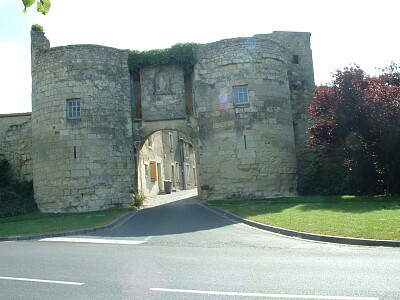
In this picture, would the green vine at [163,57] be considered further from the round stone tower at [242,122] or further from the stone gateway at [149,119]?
the round stone tower at [242,122]

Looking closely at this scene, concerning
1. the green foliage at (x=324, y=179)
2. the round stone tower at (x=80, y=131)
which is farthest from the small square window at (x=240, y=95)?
the round stone tower at (x=80, y=131)

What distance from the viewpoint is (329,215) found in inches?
522

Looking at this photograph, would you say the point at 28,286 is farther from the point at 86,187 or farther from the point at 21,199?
the point at 21,199

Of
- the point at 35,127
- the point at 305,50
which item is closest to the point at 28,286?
the point at 35,127

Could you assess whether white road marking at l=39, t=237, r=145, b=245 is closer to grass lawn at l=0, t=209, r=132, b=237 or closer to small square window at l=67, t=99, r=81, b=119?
grass lawn at l=0, t=209, r=132, b=237

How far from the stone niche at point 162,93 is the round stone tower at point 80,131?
108 cm

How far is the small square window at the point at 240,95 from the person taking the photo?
2069 centimetres

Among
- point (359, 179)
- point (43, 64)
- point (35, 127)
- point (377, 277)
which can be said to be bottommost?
point (377, 277)

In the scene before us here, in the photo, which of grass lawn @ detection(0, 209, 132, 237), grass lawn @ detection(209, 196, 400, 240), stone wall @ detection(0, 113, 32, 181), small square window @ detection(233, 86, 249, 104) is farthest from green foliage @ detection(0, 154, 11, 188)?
small square window @ detection(233, 86, 249, 104)

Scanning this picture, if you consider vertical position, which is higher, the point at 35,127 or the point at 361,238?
the point at 35,127

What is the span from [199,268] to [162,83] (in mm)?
15527

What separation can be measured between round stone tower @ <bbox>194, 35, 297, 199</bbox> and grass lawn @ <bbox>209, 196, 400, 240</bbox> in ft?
4.55

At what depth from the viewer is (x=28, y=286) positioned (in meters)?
6.06

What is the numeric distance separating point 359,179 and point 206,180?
7125mm
